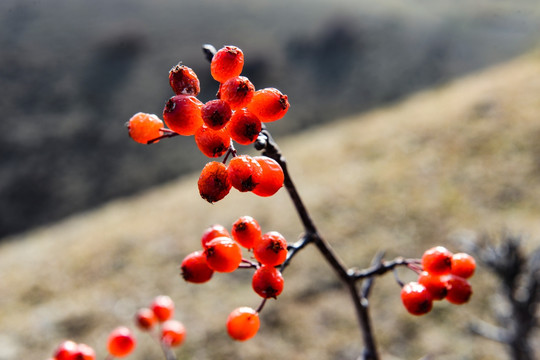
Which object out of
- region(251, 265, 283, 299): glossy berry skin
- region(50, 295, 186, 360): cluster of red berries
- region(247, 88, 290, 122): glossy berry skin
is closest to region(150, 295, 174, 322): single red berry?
region(50, 295, 186, 360): cluster of red berries

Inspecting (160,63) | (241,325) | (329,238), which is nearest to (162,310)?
(241,325)

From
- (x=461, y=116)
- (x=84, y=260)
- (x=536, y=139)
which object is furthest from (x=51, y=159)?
(x=536, y=139)

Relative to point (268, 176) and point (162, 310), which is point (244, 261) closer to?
point (268, 176)

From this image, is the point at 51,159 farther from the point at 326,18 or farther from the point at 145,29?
the point at 326,18

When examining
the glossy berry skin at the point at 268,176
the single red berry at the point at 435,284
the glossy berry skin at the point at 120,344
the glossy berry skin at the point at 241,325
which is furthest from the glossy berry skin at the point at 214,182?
the glossy berry skin at the point at 120,344

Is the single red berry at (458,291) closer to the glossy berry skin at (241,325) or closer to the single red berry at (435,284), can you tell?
the single red berry at (435,284)

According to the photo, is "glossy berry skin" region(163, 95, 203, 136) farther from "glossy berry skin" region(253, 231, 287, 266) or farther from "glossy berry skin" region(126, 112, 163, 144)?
"glossy berry skin" region(253, 231, 287, 266)

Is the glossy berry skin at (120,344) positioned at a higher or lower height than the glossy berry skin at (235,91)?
lower
